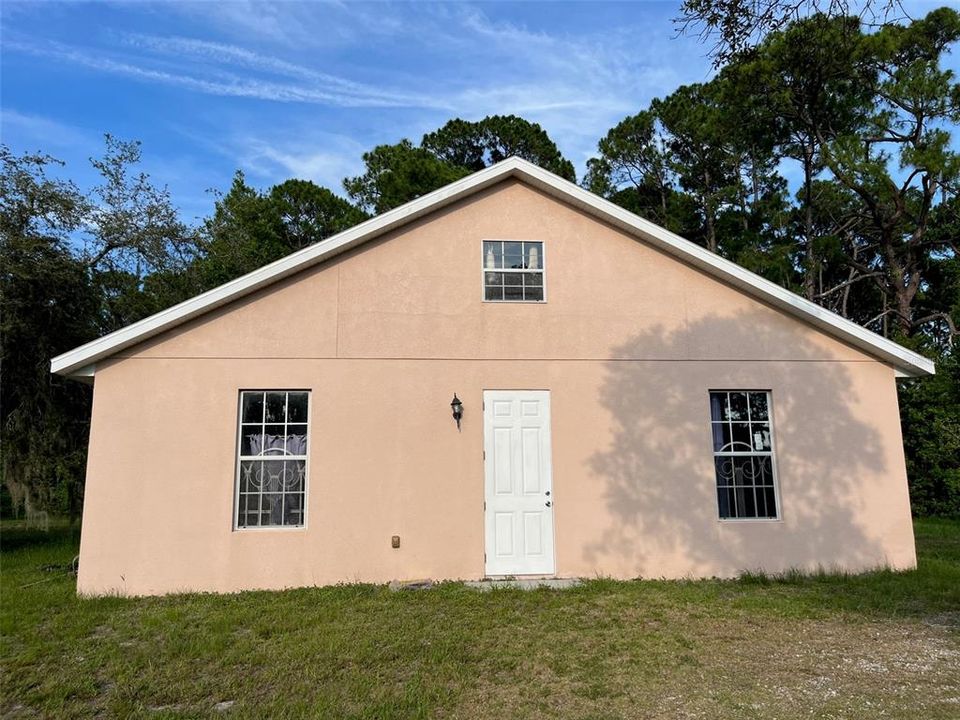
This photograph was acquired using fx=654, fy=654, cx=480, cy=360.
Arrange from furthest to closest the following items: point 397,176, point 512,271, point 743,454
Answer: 1. point 397,176
2. point 512,271
3. point 743,454

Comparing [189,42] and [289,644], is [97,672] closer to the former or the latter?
[289,644]

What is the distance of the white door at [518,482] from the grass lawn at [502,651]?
727 mm

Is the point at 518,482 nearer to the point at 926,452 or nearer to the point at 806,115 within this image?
the point at 926,452

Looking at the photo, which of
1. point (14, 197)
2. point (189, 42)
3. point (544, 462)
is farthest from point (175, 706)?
point (14, 197)

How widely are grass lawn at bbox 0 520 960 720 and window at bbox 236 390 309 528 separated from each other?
95 centimetres

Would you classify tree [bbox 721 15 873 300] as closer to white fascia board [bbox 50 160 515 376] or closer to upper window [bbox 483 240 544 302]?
upper window [bbox 483 240 544 302]

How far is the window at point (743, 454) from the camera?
8352 mm

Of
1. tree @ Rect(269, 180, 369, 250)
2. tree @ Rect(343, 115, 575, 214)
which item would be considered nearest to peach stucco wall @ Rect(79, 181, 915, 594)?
tree @ Rect(343, 115, 575, 214)

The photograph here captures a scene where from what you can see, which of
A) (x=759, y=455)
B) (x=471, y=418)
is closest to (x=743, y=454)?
(x=759, y=455)

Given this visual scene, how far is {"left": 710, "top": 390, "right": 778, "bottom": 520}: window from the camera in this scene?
8.35m

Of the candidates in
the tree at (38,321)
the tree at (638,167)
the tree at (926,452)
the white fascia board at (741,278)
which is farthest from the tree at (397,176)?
the tree at (926,452)

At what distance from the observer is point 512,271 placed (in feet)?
28.5

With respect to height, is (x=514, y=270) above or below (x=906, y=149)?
below

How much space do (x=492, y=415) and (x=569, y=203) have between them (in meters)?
3.07
